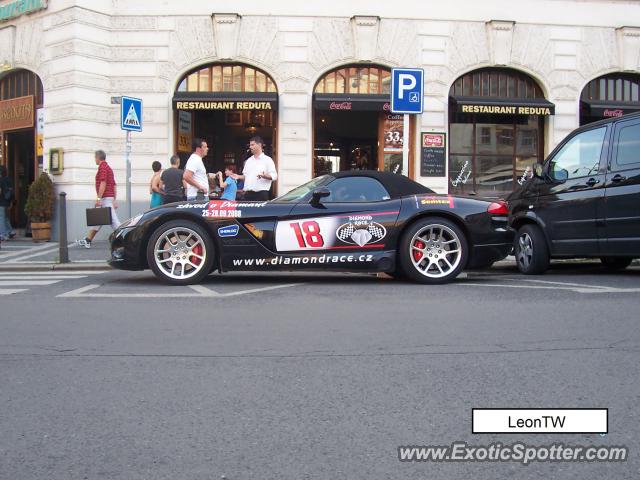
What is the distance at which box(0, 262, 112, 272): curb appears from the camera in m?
10.2

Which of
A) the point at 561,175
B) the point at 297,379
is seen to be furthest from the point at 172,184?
the point at 297,379

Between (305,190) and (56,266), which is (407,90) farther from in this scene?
(56,266)

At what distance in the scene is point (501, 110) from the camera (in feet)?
51.9

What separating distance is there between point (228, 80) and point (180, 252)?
9007 millimetres

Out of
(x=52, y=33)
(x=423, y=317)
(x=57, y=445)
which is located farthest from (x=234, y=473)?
(x=52, y=33)

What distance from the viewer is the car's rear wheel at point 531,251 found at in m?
9.05

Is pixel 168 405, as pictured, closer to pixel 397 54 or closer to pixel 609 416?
pixel 609 416

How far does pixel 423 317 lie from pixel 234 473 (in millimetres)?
3334

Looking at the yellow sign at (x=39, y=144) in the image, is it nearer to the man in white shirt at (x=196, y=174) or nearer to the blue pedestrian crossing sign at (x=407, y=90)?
the man in white shirt at (x=196, y=174)

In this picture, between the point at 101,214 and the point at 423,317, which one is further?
the point at 101,214

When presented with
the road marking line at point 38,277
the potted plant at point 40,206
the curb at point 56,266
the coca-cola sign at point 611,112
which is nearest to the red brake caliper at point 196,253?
the road marking line at point 38,277

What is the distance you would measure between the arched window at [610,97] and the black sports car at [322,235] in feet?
31.4

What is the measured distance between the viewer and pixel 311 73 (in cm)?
1571

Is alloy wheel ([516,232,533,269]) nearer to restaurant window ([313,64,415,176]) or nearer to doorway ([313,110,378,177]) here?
restaurant window ([313,64,415,176])
